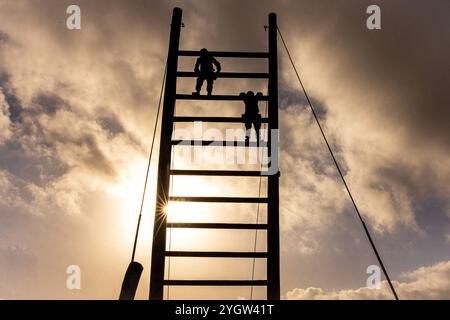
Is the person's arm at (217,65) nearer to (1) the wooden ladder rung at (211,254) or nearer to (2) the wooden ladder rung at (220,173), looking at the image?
(2) the wooden ladder rung at (220,173)

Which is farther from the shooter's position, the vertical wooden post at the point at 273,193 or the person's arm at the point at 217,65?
the person's arm at the point at 217,65

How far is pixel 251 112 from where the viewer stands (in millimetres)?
7430

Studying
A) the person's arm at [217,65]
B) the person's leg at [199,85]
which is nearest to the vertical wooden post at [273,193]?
the person's arm at [217,65]

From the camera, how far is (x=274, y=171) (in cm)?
652

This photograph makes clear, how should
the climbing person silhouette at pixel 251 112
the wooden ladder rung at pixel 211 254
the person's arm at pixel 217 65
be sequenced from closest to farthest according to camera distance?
1. the wooden ladder rung at pixel 211 254
2. the climbing person silhouette at pixel 251 112
3. the person's arm at pixel 217 65

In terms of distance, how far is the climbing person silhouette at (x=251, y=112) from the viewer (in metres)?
7.09

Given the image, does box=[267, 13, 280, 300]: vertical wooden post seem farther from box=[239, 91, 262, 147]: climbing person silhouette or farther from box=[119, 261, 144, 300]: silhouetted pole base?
box=[119, 261, 144, 300]: silhouetted pole base

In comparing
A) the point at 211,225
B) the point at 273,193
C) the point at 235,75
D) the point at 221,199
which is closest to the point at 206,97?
the point at 235,75

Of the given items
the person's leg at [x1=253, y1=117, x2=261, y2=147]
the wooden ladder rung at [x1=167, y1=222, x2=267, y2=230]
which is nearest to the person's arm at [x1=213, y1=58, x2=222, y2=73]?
the person's leg at [x1=253, y1=117, x2=261, y2=147]

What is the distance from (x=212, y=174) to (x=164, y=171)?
0.72 meters

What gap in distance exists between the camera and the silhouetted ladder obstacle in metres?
5.93

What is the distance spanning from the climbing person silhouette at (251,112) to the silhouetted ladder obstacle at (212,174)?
0.59ft
